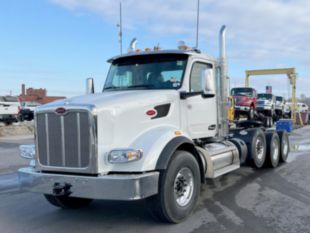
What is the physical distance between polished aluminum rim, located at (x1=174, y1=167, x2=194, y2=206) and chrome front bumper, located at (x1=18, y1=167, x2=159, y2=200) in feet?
2.05

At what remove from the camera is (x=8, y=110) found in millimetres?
25562

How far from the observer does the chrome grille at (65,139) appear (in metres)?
4.91

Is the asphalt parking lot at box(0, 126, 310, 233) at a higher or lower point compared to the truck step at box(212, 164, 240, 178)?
lower

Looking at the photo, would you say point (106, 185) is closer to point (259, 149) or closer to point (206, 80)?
point (206, 80)

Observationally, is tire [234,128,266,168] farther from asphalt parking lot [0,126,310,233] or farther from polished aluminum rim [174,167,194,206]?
polished aluminum rim [174,167,194,206]

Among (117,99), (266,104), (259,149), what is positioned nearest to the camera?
(117,99)

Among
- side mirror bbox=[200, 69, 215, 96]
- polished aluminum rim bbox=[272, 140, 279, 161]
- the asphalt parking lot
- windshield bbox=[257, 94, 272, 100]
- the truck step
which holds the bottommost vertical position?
the asphalt parking lot

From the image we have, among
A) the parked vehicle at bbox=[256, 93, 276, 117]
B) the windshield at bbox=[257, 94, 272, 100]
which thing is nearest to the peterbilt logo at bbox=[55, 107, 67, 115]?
the parked vehicle at bbox=[256, 93, 276, 117]

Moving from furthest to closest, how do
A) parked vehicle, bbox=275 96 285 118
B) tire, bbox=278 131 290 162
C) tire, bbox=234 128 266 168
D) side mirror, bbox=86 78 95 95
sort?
parked vehicle, bbox=275 96 285 118 < tire, bbox=278 131 290 162 < tire, bbox=234 128 266 168 < side mirror, bbox=86 78 95 95

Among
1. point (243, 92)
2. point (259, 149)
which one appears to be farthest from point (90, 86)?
point (243, 92)

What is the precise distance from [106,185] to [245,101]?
17.6m

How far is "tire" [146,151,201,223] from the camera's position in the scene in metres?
5.07

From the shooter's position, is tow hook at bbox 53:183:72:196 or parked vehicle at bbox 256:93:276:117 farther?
parked vehicle at bbox 256:93:276:117

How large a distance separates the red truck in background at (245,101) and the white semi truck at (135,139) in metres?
12.6
